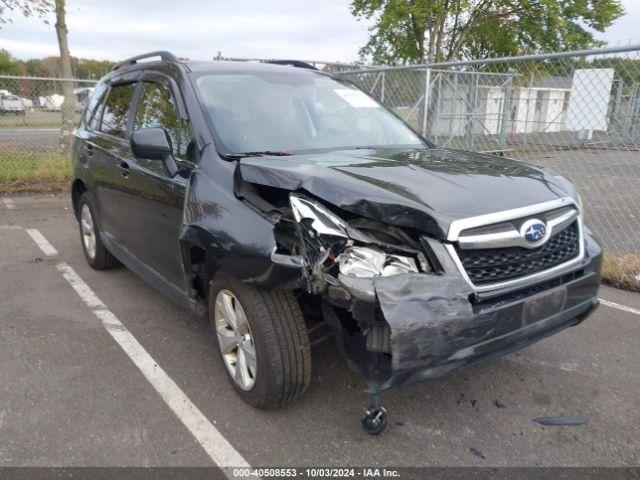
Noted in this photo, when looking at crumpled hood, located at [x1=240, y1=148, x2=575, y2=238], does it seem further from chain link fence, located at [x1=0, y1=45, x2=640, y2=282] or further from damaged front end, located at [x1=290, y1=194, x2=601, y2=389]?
chain link fence, located at [x1=0, y1=45, x2=640, y2=282]

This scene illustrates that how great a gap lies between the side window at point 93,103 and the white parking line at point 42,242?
1.65 meters

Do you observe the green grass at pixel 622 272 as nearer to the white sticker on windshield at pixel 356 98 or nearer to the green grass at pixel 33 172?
the white sticker on windshield at pixel 356 98

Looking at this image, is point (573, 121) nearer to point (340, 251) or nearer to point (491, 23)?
point (340, 251)

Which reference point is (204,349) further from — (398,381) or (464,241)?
(464,241)

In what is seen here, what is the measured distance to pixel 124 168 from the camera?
3.92m

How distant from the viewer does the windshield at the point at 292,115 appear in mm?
3250

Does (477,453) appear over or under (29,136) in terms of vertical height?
under

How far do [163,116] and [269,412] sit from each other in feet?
6.79

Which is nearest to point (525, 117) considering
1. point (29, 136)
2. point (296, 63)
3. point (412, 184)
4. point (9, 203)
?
point (296, 63)

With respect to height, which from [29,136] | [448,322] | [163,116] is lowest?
[448,322]

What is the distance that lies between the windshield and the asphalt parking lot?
4.57ft

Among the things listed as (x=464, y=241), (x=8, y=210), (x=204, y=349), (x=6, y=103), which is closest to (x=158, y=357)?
(x=204, y=349)

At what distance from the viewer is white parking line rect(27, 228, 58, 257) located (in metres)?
5.86

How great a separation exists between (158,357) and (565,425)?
8.04 ft
